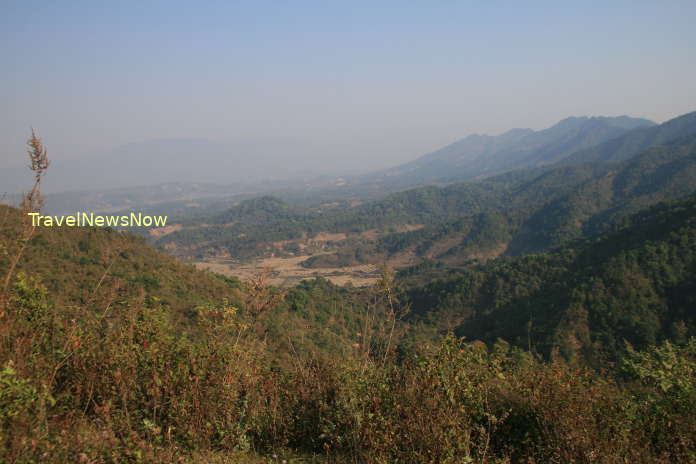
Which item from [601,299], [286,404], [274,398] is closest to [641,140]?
[601,299]

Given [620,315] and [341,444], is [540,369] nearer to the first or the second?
[341,444]

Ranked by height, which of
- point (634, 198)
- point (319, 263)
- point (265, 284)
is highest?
point (265, 284)

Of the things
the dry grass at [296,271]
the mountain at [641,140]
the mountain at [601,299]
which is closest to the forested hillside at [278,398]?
the mountain at [601,299]

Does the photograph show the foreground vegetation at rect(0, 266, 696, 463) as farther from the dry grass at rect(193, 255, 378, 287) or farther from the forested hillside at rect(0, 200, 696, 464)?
the dry grass at rect(193, 255, 378, 287)

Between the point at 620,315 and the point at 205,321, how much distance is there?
2585 cm

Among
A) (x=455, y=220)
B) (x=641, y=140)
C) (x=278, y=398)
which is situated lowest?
(x=455, y=220)

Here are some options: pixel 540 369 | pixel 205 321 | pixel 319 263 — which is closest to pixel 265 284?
pixel 205 321

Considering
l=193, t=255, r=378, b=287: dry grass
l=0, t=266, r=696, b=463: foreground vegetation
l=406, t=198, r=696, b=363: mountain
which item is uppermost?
l=0, t=266, r=696, b=463: foreground vegetation

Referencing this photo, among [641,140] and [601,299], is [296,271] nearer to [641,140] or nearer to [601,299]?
[601,299]

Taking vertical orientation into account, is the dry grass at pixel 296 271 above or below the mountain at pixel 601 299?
below

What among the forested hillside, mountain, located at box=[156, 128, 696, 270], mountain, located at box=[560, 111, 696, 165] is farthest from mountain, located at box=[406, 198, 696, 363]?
mountain, located at box=[560, 111, 696, 165]

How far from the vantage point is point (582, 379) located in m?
4.82

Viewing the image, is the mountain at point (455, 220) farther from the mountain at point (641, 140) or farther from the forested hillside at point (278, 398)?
the forested hillside at point (278, 398)

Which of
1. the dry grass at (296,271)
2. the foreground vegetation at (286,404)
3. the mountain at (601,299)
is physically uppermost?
the foreground vegetation at (286,404)
